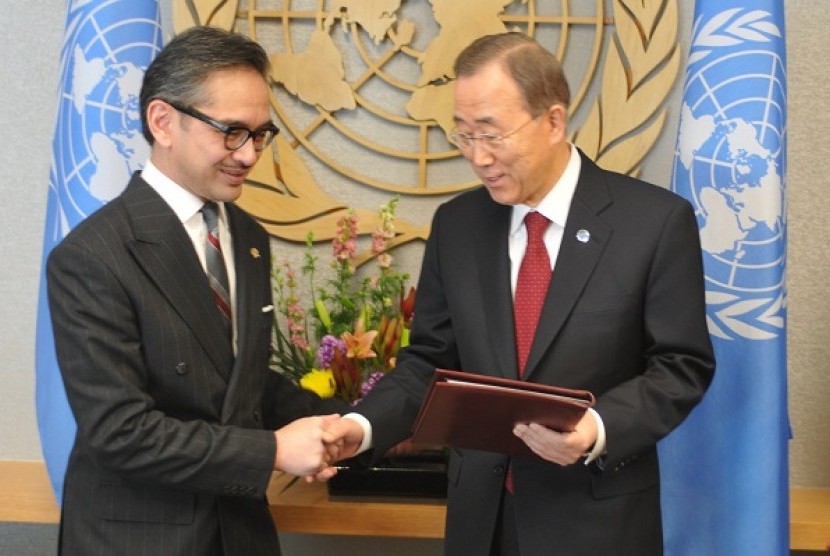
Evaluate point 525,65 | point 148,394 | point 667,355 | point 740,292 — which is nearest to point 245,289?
point 148,394

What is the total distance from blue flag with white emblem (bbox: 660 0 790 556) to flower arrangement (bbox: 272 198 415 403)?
2.88 ft

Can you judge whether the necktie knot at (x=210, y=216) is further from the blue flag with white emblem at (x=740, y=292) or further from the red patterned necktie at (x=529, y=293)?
the blue flag with white emblem at (x=740, y=292)

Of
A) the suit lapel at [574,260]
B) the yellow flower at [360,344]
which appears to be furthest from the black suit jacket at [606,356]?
the yellow flower at [360,344]

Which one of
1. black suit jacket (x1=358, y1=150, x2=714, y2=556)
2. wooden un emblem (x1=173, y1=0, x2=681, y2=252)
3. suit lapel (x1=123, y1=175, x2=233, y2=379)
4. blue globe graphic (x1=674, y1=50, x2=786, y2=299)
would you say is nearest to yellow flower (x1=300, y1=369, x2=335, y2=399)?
wooden un emblem (x1=173, y1=0, x2=681, y2=252)

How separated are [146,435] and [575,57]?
2153 mm

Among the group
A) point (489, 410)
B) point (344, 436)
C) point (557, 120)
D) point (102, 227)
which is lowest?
point (344, 436)

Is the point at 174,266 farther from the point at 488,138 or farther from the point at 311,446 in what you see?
the point at 488,138

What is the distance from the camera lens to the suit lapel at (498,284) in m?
2.22

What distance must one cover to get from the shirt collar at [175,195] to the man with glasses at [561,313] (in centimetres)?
54

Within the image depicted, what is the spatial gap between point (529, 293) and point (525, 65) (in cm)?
46

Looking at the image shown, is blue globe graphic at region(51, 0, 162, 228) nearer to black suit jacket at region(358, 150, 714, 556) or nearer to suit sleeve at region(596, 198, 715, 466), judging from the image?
black suit jacket at region(358, 150, 714, 556)

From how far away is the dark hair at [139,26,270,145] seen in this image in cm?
214

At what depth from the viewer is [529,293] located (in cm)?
225

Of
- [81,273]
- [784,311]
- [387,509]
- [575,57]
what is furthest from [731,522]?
[81,273]
